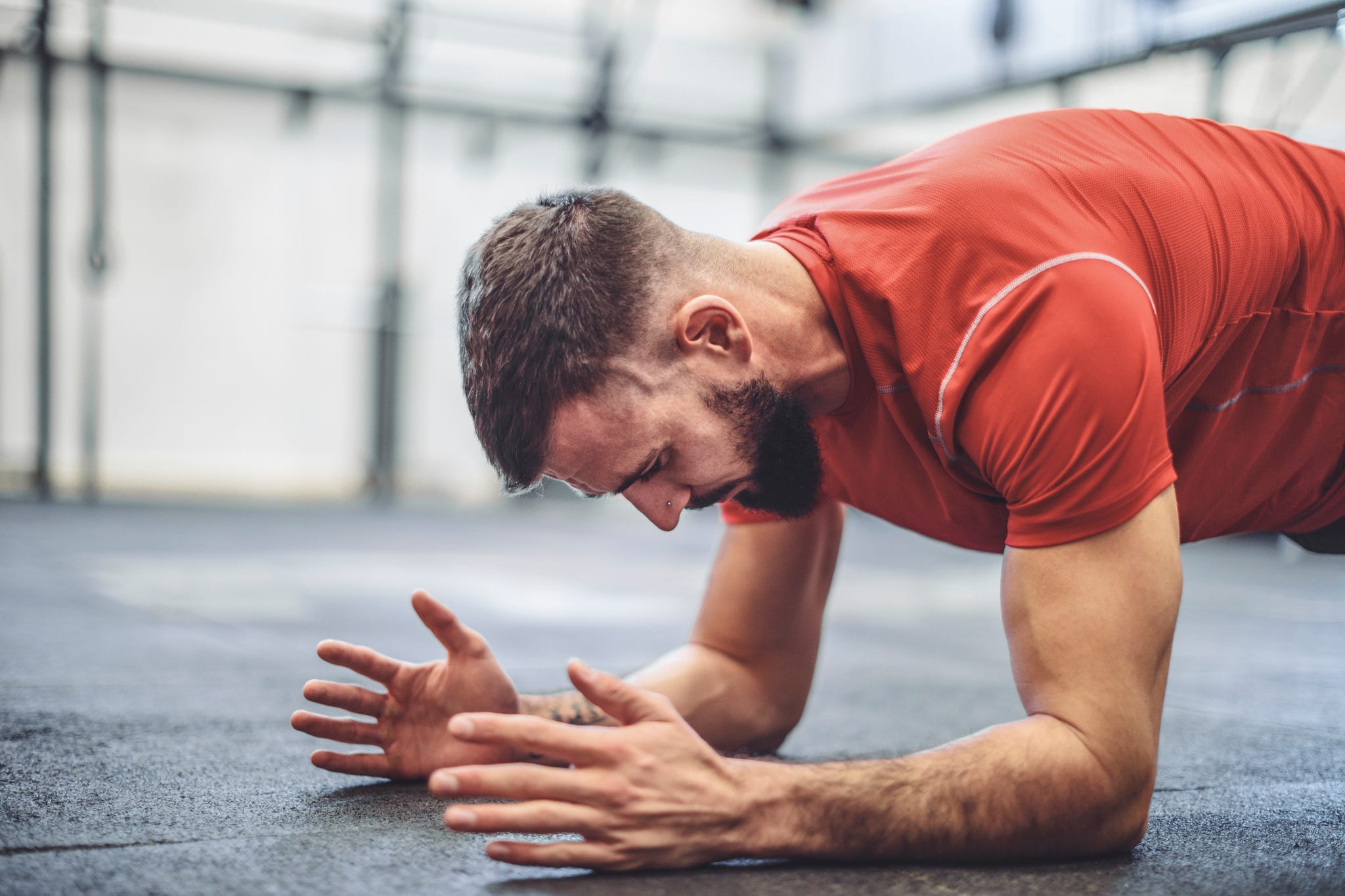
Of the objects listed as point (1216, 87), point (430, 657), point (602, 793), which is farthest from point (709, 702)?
point (1216, 87)

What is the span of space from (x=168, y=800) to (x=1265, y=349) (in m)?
1.45

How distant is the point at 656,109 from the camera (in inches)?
334

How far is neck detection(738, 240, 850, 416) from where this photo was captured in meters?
1.44

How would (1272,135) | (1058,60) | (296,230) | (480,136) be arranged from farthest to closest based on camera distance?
1. (480,136)
2. (296,230)
3. (1058,60)
4. (1272,135)

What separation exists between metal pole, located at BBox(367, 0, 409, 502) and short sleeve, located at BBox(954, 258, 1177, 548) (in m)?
7.04

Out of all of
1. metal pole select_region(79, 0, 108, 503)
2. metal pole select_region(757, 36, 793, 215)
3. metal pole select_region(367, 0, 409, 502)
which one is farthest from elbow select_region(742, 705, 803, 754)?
metal pole select_region(757, 36, 793, 215)

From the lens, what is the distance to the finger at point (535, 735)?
3.47 feet

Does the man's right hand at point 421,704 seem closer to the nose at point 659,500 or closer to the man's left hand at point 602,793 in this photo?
the nose at point 659,500

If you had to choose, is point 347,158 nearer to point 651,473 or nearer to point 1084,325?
point 651,473

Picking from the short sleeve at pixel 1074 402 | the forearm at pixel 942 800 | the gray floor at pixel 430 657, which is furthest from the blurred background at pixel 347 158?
the forearm at pixel 942 800

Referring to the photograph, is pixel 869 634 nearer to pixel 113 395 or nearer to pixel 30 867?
pixel 30 867

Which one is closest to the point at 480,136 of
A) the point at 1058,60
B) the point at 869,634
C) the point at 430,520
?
the point at 430,520

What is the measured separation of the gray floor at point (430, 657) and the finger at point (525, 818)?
2.7 inches

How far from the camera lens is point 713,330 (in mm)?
1416
